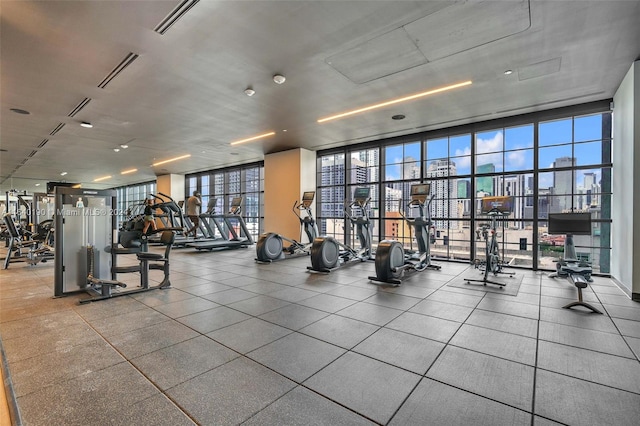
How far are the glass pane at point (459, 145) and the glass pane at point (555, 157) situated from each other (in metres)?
1.45

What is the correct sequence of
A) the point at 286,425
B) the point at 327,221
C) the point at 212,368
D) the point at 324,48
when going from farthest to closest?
the point at 327,221 < the point at 324,48 < the point at 212,368 < the point at 286,425

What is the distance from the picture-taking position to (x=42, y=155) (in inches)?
393

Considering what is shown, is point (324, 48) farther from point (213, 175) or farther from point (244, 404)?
point (213, 175)

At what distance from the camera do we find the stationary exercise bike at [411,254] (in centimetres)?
503

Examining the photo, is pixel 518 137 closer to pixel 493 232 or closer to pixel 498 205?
pixel 498 205

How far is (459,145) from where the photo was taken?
7445 mm

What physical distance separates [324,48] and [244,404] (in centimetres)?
391

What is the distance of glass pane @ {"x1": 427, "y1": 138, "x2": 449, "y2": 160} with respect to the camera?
7.61 meters

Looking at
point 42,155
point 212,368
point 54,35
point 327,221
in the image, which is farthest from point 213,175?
point 212,368

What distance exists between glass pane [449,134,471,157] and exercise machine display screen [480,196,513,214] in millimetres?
2277

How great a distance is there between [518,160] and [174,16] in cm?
698

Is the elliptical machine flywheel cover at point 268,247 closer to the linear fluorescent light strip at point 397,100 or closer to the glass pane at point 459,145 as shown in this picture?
the linear fluorescent light strip at point 397,100

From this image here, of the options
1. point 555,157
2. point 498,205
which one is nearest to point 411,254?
point 498,205

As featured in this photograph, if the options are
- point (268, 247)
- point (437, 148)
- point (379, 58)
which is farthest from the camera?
point (437, 148)
